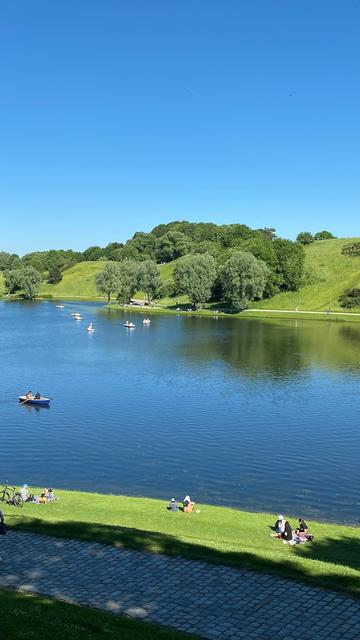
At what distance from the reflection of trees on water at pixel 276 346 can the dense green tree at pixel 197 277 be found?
31015 millimetres

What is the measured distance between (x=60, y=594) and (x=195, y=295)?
493 feet

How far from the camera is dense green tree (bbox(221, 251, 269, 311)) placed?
156 metres

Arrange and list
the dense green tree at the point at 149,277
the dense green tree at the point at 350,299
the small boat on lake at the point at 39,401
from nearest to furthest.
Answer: the small boat on lake at the point at 39,401, the dense green tree at the point at 350,299, the dense green tree at the point at 149,277

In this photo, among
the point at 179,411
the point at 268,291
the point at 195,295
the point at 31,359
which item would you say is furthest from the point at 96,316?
the point at 179,411

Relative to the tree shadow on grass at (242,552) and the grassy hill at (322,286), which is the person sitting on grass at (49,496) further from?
the grassy hill at (322,286)

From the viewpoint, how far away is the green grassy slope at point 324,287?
163400mm

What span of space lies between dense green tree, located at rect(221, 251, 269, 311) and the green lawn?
141 m

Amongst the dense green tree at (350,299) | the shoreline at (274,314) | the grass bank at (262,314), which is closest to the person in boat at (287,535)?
the shoreline at (274,314)

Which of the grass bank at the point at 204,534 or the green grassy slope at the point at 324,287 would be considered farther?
the green grassy slope at the point at 324,287

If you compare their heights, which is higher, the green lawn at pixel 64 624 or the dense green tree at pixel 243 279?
the dense green tree at pixel 243 279

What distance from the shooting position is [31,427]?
49.7 m

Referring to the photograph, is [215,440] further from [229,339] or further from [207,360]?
[229,339]

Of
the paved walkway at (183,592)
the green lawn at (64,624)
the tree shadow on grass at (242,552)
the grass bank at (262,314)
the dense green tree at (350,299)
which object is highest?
the dense green tree at (350,299)

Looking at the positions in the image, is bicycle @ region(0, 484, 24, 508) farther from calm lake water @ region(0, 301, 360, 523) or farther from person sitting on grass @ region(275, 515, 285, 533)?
person sitting on grass @ region(275, 515, 285, 533)
